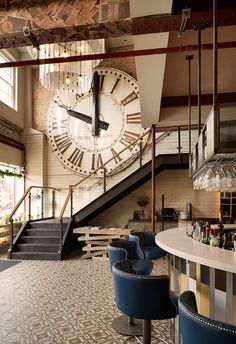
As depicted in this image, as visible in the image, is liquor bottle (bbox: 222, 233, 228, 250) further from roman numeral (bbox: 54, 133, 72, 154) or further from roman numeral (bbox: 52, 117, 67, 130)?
roman numeral (bbox: 52, 117, 67, 130)

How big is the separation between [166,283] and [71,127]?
8262 mm

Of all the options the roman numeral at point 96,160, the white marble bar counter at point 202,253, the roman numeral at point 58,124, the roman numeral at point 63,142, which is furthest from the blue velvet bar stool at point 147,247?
the roman numeral at point 58,124

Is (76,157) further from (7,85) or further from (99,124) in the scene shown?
(7,85)

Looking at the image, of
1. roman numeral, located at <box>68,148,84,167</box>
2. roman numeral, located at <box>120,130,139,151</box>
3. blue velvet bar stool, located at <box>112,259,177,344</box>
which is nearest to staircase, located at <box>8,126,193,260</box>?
roman numeral, located at <box>120,130,139,151</box>

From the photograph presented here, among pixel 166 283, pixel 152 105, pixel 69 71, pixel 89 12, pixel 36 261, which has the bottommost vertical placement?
pixel 36 261

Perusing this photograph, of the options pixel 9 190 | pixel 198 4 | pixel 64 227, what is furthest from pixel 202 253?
pixel 9 190

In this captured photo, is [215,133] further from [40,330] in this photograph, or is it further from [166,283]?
[40,330]

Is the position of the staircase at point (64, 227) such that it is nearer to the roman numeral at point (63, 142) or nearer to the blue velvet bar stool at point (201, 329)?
the roman numeral at point (63, 142)

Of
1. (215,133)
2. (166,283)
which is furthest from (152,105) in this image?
(166,283)

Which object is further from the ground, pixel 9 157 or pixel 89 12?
pixel 89 12

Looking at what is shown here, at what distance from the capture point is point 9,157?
9555 mm

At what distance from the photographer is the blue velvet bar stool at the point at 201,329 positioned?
4.72ft

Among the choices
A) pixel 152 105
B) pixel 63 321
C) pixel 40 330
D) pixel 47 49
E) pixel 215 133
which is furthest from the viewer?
pixel 47 49

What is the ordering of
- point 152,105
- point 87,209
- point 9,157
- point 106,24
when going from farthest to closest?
point 9,157, point 87,209, point 152,105, point 106,24
